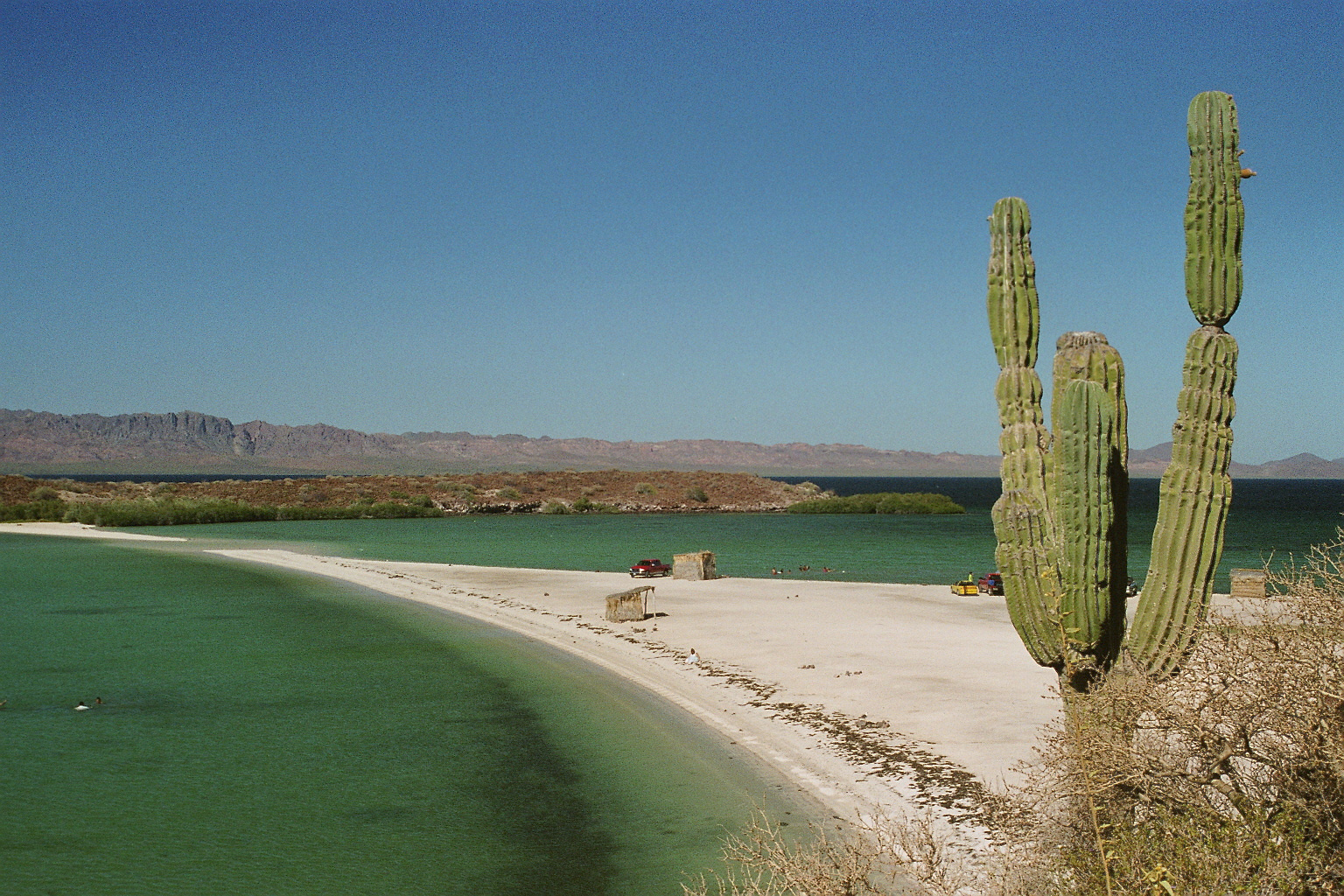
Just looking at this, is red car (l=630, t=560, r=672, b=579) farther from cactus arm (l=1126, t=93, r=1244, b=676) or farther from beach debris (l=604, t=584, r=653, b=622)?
cactus arm (l=1126, t=93, r=1244, b=676)

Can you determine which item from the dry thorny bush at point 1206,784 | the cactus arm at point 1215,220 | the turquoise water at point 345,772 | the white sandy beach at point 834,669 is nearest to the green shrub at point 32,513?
the white sandy beach at point 834,669

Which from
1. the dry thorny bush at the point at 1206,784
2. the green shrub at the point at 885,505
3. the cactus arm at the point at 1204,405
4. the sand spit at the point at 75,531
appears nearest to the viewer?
the dry thorny bush at the point at 1206,784

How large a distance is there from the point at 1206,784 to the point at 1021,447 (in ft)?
15.1

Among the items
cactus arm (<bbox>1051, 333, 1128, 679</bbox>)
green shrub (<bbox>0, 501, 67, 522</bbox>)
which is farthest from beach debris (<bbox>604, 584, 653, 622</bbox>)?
green shrub (<bbox>0, 501, 67, 522</bbox>)

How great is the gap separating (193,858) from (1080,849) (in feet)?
34.8

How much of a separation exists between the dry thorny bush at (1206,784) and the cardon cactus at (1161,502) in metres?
1.99

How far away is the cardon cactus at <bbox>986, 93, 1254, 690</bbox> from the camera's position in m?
10.0

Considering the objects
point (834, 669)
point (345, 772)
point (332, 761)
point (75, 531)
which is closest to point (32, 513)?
point (75, 531)

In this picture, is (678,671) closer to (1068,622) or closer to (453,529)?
(1068,622)

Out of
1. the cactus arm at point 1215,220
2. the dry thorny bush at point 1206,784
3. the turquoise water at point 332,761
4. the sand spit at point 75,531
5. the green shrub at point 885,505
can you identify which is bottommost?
the sand spit at point 75,531

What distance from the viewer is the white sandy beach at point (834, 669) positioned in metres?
14.5

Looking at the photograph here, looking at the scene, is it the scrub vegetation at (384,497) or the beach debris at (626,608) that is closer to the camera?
the beach debris at (626,608)

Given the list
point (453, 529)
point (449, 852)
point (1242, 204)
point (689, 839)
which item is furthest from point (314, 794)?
point (453, 529)

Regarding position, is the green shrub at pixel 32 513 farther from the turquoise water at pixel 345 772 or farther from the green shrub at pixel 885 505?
the green shrub at pixel 885 505
